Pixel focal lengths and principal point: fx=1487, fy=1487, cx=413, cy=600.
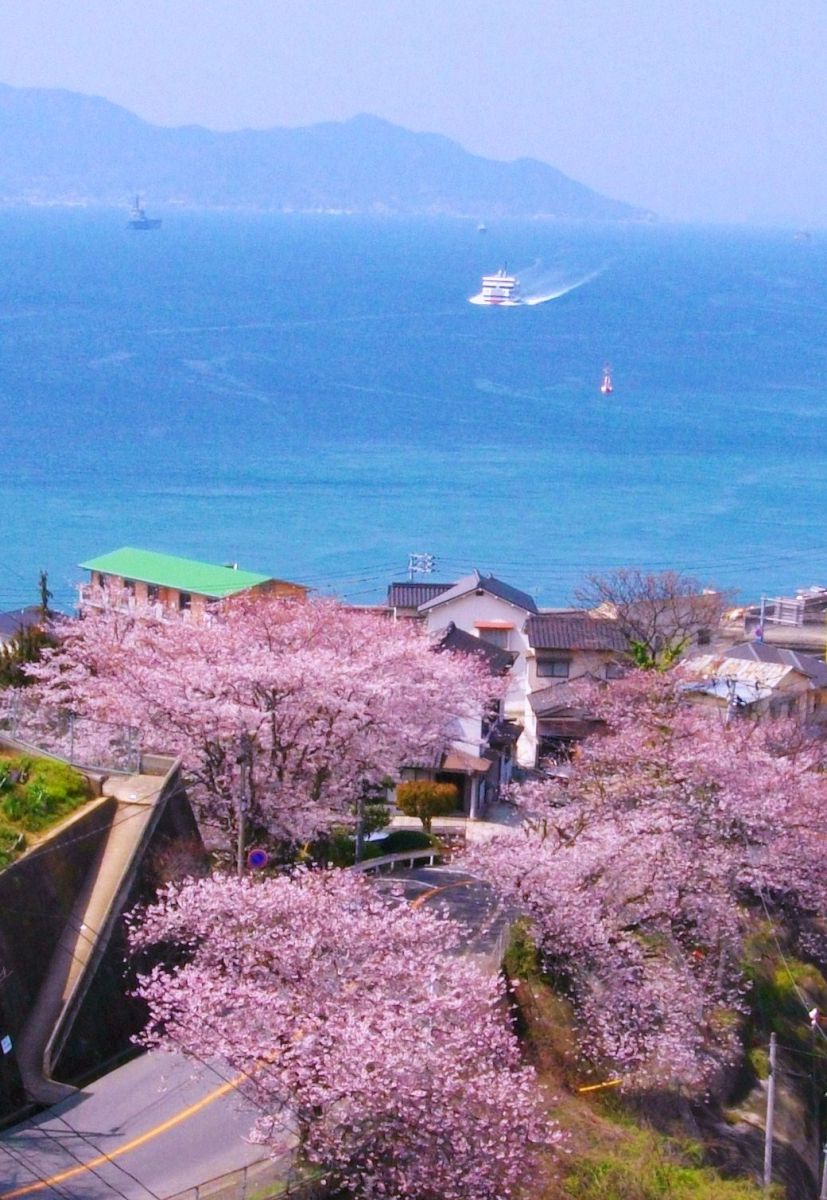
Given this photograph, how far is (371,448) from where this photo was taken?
72500 millimetres

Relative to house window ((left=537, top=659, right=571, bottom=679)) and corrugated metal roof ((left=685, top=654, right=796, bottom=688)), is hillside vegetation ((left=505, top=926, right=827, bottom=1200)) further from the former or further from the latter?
house window ((left=537, top=659, right=571, bottom=679))

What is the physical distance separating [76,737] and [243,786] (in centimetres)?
207

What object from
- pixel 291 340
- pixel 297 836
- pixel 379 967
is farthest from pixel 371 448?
pixel 379 967

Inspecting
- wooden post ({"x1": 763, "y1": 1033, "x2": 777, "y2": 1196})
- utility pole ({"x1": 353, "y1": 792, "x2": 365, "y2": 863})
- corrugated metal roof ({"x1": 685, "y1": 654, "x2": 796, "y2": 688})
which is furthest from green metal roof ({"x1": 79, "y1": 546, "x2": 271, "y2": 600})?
wooden post ({"x1": 763, "y1": 1033, "x2": 777, "y2": 1196})

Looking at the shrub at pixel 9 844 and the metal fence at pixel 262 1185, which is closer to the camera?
the metal fence at pixel 262 1185

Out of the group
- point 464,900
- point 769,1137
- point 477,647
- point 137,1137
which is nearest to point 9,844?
point 137,1137

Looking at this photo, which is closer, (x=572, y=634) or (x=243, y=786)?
(x=243, y=786)

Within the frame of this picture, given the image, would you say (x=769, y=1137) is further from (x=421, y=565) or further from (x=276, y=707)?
(x=421, y=565)

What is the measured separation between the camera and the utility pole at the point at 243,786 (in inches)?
635

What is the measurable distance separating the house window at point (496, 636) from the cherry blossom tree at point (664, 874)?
9662 millimetres

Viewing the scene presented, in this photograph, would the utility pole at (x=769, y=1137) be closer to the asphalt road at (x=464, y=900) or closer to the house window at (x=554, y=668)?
the asphalt road at (x=464, y=900)

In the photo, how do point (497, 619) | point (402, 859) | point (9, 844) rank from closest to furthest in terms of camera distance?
1. point (9, 844)
2. point (402, 859)
3. point (497, 619)

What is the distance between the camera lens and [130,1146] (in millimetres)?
12016

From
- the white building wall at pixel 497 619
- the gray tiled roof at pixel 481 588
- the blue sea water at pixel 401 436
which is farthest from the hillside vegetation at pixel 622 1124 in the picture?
the blue sea water at pixel 401 436
